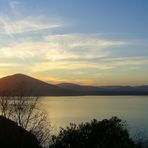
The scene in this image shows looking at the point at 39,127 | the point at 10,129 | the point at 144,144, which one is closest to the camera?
the point at 144,144

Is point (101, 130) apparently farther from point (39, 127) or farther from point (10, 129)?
point (39, 127)

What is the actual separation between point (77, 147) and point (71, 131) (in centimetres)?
93

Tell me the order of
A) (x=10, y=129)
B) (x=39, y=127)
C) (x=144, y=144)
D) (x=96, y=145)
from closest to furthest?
(x=96, y=145) < (x=144, y=144) < (x=10, y=129) < (x=39, y=127)

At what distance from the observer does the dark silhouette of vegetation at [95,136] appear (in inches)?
809

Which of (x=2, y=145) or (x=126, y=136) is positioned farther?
(x=2, y=145)

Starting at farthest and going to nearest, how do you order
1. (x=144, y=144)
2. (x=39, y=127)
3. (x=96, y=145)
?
1. (x=39, y=127)
2. (x=144, y=144)
3. (x=96, y=145)

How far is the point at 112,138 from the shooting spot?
20.6 m

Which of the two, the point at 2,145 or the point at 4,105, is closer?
the point at 2,145

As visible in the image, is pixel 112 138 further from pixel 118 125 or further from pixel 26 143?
pixel 26 143

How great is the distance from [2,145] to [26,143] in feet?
4.89

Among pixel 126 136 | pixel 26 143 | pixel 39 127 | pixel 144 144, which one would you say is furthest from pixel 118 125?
pixel 39 127

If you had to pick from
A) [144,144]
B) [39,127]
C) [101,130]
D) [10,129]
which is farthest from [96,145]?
[39,127]

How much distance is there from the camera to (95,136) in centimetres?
2086

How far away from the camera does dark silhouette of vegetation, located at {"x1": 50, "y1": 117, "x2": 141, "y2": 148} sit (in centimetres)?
2055
